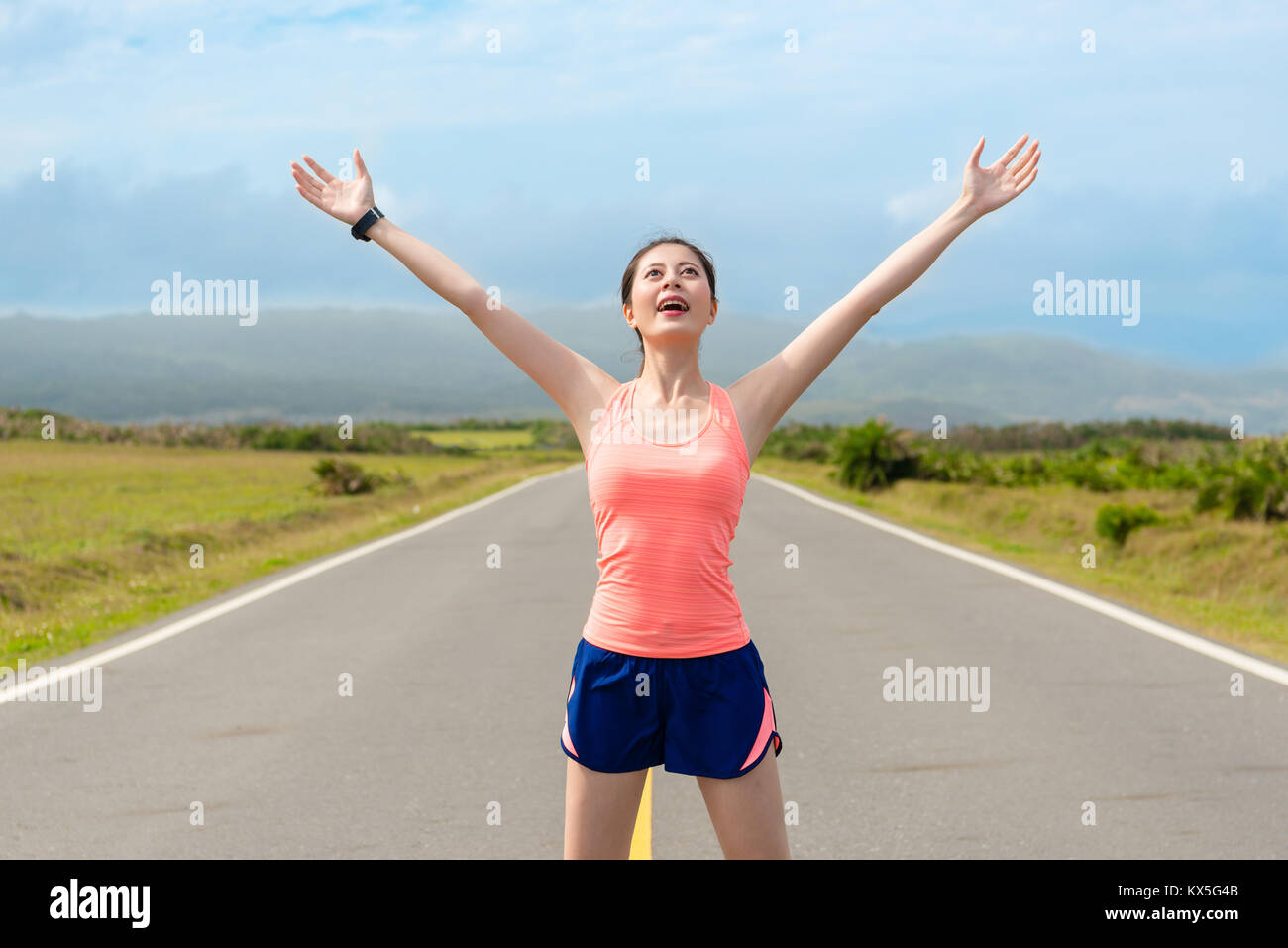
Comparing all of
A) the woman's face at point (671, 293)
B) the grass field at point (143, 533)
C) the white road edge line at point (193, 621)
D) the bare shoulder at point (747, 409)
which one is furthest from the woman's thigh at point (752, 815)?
the grass field at point (143, 533)

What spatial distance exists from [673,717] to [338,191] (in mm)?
1769

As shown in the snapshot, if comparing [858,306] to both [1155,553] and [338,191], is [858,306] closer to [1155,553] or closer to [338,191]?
[338,191]

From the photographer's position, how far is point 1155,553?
53.6ft

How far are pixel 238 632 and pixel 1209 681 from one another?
7.44 metres

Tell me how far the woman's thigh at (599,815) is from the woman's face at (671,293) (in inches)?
42.2

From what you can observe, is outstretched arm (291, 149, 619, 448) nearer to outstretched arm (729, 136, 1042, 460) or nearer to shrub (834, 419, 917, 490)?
outstretched arm (729, 136, 1042, 460)

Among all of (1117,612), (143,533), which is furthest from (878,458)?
(1117,612)

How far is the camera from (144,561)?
1553 centimetres

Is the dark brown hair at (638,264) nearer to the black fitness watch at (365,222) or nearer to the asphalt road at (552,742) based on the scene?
the black fitness watch at (365,222)

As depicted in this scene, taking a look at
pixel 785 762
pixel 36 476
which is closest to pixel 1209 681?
pixel 785 762

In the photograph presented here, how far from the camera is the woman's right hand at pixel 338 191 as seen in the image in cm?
346

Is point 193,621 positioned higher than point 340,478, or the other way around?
point 340,478

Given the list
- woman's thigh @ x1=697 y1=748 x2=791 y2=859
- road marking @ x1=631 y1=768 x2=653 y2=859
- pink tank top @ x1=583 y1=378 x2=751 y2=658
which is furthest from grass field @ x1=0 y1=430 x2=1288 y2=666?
pink tank top @ x1=583 y1=378 x2=751 y2=658

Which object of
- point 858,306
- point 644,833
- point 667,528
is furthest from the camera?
point 644,833
